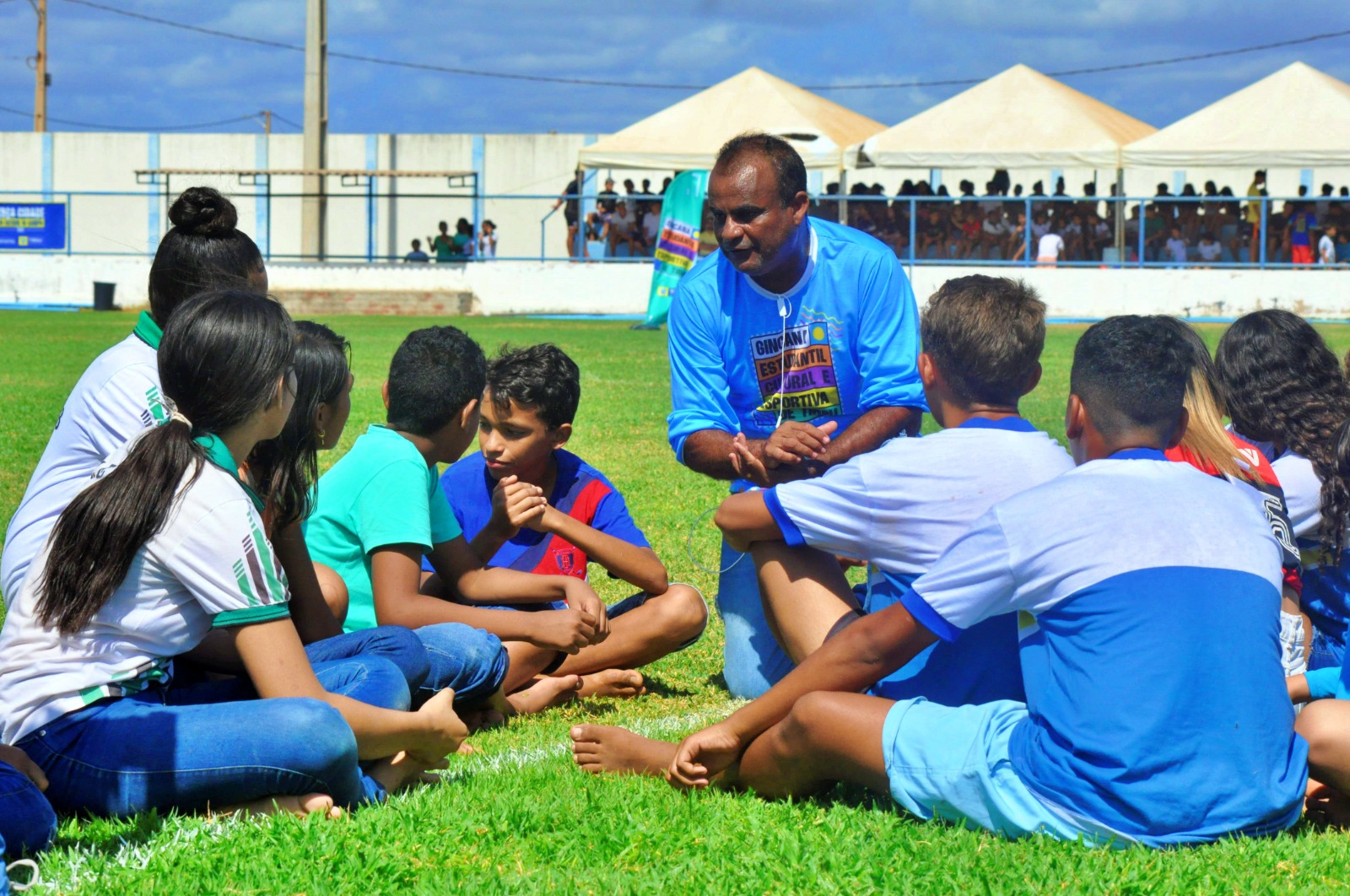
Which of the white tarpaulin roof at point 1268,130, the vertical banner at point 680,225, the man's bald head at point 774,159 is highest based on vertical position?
the white tarpaulin roof at point 1268,130

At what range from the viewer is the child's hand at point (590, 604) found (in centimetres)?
428

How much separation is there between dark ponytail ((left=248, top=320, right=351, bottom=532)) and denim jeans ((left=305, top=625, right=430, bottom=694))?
346 mm

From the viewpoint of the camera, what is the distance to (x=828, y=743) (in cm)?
315

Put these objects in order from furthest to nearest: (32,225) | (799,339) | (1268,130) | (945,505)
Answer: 1. (32,225)
2. (1268,130)
3. (799,339)
4. (945,505)

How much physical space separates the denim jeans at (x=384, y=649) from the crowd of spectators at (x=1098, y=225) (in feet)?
A: 84.6

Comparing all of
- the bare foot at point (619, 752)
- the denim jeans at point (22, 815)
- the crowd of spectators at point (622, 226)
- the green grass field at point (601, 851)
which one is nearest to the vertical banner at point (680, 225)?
the crowd of spectators at point (622, 226)

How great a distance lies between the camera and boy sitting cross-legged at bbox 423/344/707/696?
4.65m

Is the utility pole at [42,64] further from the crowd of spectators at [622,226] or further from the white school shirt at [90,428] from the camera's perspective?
the white school shirt at [90,428]

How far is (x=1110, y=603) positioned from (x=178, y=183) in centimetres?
4439

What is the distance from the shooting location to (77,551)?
2975mm

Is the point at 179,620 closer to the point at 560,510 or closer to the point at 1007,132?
the point at 560,510

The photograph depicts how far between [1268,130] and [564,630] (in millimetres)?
25074

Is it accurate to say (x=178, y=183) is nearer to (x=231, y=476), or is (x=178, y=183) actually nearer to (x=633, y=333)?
(x=633, y=333)

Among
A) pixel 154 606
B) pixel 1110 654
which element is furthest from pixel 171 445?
pixel 1110 654
